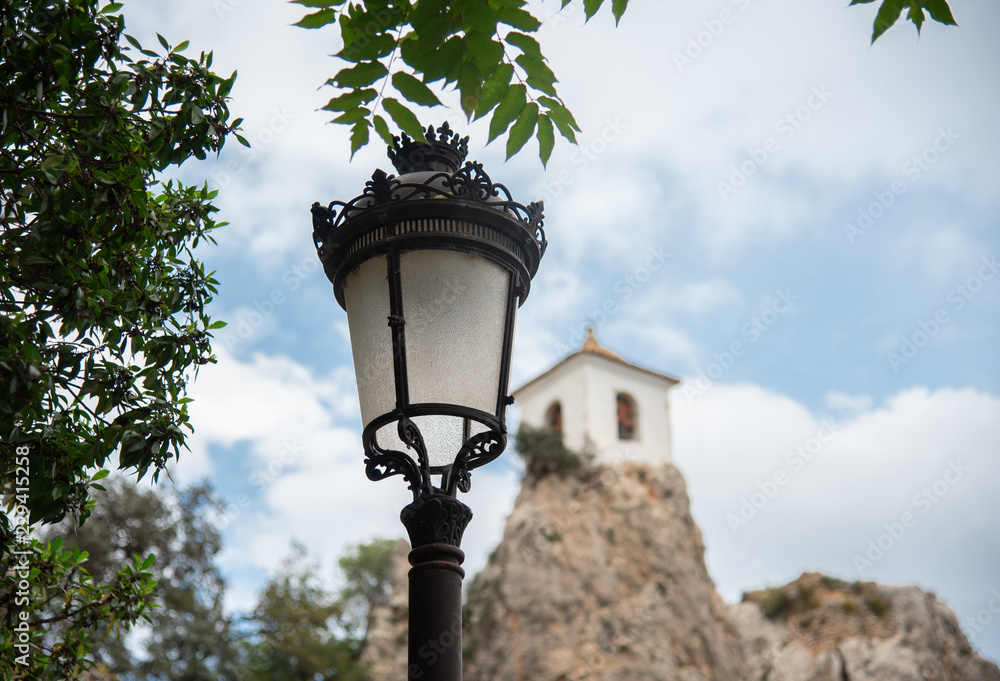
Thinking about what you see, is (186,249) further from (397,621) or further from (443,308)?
(397,621)

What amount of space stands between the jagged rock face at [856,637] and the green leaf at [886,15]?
29.4 m

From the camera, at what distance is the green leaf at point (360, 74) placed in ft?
9.27

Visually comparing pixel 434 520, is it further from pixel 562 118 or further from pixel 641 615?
pixel 641 615

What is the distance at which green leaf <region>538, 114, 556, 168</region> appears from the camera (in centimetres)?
294

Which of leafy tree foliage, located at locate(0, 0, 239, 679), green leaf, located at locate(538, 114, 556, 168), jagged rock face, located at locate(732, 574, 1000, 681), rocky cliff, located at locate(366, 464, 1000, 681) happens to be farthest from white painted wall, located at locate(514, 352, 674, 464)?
green leaf, located at locate(538, 114, 556, 168)

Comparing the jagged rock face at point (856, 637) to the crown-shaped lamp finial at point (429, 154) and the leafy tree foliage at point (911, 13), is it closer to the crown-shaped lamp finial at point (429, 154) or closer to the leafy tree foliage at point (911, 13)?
the crown-shaped lamp finial at point (429, 154)

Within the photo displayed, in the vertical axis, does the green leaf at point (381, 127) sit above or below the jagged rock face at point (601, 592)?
below

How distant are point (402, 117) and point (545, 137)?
0.45 metres

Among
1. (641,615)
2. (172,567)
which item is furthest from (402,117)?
(641,615)

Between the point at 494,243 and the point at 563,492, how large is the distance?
28579mm

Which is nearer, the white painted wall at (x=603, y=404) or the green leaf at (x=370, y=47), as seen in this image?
the green leaf at (x=370, y=47)

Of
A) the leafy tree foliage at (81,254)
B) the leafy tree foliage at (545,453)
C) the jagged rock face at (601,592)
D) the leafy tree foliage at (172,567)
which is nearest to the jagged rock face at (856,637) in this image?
the jagged rock face at (601,592)

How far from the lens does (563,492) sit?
3125 centimetres

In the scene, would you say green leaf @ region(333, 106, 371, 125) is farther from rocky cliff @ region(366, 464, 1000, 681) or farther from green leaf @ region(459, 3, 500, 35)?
rocky cliff @ region(366, 464, 1000, 681)
